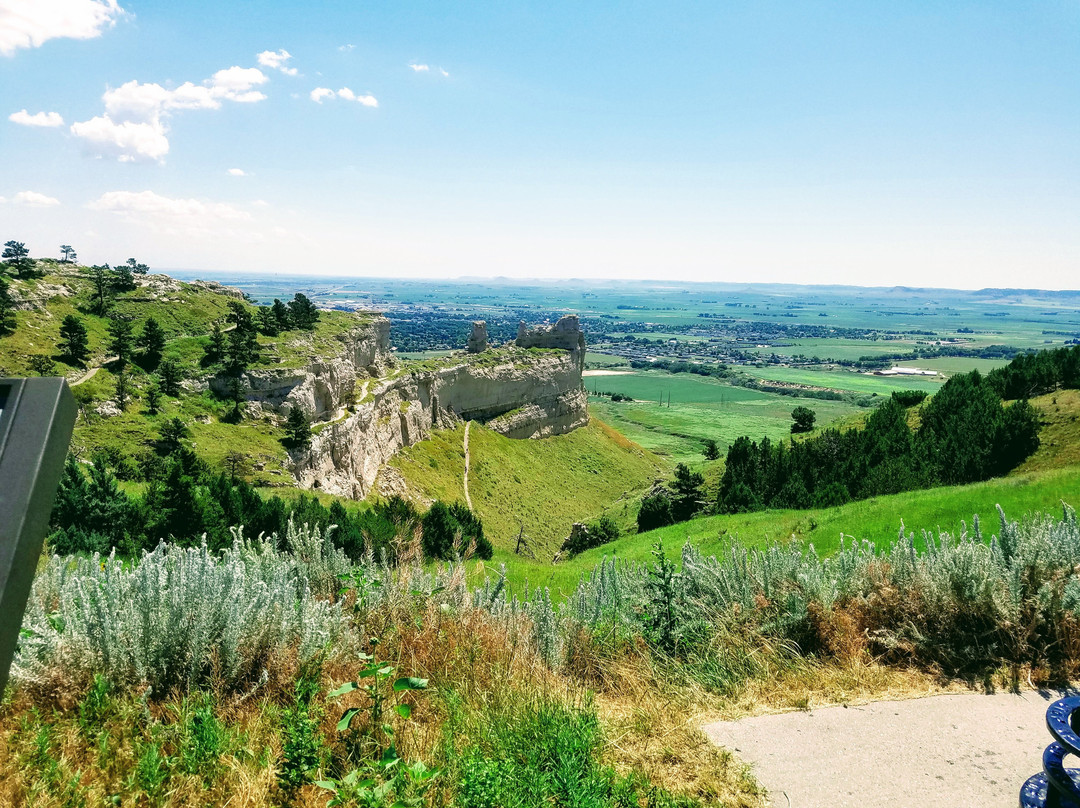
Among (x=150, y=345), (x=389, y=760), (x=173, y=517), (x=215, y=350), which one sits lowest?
(x=173, y=517)

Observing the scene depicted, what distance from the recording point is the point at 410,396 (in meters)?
55.2

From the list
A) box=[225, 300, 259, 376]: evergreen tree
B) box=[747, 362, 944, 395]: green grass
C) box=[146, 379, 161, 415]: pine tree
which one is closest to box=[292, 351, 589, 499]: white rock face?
box=[225, 300, 259, 376]: evergreen tree

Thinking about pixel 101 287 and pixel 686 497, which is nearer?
pixel 686 497

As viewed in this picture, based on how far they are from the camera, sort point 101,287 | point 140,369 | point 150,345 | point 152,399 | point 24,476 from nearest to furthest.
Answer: point 24,476 → point 152,399 → point 140,369 → point 150,345 → point 101,287

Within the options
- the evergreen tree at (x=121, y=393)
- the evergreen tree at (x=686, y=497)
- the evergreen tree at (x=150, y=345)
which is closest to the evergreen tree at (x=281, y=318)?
the evergreen tree at (x=150, y=345)

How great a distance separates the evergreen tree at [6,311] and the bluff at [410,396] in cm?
1421

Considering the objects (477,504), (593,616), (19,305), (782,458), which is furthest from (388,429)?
(593,616)

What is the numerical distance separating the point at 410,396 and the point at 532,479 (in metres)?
15.4

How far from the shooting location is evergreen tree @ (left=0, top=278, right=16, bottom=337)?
36469 millimetres

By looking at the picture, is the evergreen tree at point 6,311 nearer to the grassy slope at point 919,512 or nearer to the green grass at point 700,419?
the grassy slope at point 919,512

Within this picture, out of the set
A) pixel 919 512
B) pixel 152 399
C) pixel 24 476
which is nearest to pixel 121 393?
pixel 152 399

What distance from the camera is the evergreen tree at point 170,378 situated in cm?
3828

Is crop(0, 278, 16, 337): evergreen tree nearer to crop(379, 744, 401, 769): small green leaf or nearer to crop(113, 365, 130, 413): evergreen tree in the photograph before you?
crop(113, 365, 130, 413): evergreen tree

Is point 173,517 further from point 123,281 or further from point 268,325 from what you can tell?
point 123,281
